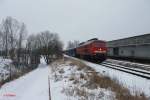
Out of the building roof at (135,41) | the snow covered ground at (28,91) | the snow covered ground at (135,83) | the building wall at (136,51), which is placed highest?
the building roof at (135,41)

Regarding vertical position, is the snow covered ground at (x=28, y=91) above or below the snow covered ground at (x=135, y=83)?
below

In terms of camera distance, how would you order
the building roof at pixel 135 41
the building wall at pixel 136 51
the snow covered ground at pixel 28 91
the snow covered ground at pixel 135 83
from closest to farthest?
1. the snow covered ground at pixel 135 83
2. the snow covered ground at pixel 28 91
3. the building wall at pixel 136 51
4. the building roof at pixel 135 41

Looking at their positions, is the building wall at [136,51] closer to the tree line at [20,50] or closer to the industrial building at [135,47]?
the industrial building at [135,47]

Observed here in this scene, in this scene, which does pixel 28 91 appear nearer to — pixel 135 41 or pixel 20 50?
pixel 135 41

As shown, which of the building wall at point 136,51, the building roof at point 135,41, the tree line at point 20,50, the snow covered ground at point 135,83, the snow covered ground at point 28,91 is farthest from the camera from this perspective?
the tree line at point 20,50

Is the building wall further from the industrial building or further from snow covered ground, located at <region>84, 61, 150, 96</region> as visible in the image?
snow covered ground, located at <region>84, 61, 150, 96</region>

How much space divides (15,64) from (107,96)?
57.9 meters

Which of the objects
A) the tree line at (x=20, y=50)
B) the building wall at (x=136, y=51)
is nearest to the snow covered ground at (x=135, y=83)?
the building wall at (x=136, y=51)

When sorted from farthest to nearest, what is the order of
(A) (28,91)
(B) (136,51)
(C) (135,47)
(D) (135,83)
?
1. (C) (135,47)
2. (B) (136,51)
3. (A) (28,91)
4. (D) (135,83)

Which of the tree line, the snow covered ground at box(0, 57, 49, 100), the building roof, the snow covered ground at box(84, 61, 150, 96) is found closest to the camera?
the snow covered ground at box(84, 61, 150, 96)

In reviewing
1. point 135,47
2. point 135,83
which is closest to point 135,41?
point 135,47

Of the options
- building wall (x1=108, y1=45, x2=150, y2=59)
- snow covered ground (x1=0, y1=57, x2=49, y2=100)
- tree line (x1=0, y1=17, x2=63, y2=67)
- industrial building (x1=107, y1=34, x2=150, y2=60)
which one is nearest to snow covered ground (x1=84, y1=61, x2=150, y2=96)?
snow covered ground (x1=0, y1=57, x2=49, y2=100)

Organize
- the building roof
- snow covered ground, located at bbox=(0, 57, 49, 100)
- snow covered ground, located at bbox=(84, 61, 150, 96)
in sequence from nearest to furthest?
snow covered ground, located at bbox=(84, 61, 150, 96) → snow covered ground, located at bbox=(0, 57, 49, 100) → the building roof

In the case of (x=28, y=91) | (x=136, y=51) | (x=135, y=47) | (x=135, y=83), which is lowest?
(x=28, y=91)
